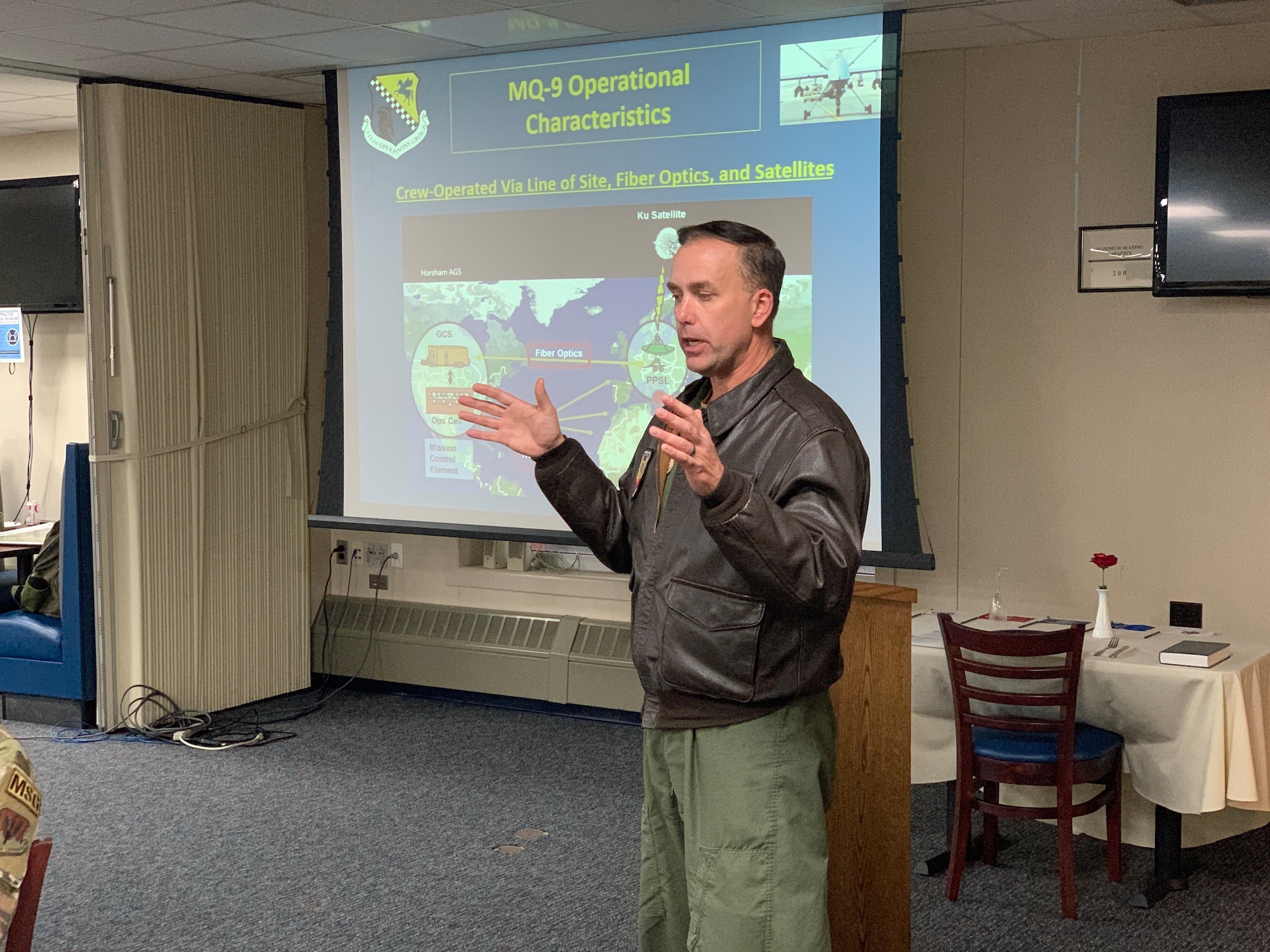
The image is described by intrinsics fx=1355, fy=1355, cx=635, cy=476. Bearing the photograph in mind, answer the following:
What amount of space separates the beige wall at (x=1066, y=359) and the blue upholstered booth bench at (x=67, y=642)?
11.0 feet

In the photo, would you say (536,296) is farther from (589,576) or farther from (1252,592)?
(1252,592)

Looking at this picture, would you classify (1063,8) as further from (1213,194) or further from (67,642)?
(67,642)

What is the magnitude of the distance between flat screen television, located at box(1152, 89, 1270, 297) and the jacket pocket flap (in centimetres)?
304

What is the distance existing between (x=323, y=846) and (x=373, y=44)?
283cm

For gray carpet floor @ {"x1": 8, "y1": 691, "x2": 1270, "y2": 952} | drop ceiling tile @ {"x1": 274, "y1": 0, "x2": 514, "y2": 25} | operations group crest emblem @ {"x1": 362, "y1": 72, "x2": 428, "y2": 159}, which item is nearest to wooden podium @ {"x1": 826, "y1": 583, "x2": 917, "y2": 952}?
gray carpet floor @ {"x1": 8, "y1": 691, "x2": 1270, "y2": 952}

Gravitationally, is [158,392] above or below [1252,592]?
above

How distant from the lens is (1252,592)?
457 cm

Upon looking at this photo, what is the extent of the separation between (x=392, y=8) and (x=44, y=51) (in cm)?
161

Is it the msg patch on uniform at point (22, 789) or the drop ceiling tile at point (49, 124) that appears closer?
the msg patch on uniform at point (22, 789)

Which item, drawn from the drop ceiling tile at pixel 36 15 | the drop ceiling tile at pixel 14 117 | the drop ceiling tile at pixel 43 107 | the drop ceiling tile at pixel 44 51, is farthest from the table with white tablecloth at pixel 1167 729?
the drop ceiling tile at pixel 14 117

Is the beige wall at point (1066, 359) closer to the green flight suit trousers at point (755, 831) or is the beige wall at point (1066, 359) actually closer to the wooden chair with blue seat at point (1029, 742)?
the wooden chair with blue seat at point (1029, 742)

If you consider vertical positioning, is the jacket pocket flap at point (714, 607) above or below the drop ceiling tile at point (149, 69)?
below

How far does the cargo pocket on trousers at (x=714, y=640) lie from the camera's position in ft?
6.77

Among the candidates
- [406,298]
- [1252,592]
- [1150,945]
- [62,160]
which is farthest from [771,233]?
[62,160]
